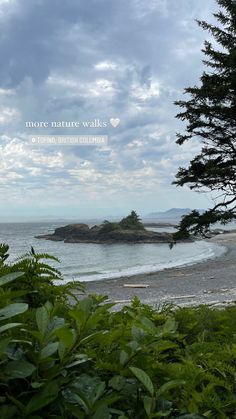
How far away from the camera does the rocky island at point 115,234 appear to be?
86456 mm

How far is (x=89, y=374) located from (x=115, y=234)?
87799 mm

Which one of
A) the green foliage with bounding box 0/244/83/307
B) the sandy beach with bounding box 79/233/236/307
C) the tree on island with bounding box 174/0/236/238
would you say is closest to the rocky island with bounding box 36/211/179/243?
the sandy beach with bounding box 79/233/236/307

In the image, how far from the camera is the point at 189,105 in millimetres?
19562

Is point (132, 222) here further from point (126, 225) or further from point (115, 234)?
point (115, 234)

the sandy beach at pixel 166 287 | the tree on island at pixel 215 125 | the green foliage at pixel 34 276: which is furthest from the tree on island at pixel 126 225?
the green foliage at pixel 34 276

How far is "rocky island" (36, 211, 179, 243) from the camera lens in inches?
3404

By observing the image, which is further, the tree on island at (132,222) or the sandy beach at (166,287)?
the tree on island at (132,222)

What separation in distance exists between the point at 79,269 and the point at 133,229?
48736mm

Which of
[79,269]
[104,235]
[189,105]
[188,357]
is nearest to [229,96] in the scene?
[189,105]

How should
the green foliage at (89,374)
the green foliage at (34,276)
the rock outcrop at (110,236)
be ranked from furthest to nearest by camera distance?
the rock outcrop at (110,236), the green foliage at (34,276), the green foliage at (89,374)

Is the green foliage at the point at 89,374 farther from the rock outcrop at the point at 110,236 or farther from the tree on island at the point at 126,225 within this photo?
the tree on island at the point at 126,225

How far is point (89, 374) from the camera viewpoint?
1150 mm

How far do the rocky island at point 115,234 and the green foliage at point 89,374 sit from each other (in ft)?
265

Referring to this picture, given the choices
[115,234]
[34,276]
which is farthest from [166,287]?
Answer: [115,234]
